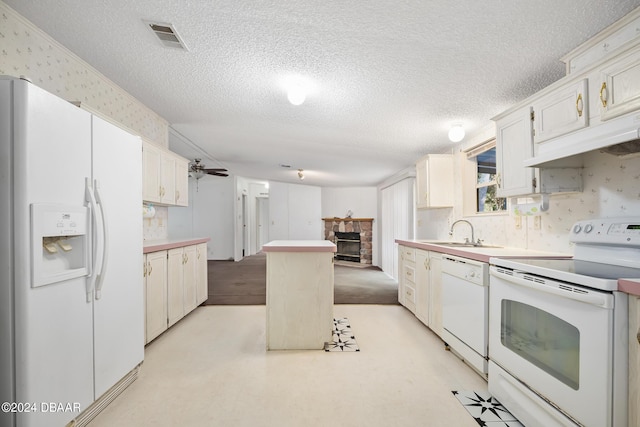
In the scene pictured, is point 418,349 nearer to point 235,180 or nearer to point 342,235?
point 342,235

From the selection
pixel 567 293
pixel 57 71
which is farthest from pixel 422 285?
pixel 57 71

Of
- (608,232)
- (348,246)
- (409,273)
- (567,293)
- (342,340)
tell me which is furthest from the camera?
(348,246)

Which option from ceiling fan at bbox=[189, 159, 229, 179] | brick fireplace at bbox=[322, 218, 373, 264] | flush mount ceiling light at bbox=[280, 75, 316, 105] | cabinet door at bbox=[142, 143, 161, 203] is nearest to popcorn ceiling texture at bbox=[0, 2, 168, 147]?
cabinet door at bbox=[142, 143, 161, 203]

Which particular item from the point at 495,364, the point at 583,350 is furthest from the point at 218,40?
the point at 495,364

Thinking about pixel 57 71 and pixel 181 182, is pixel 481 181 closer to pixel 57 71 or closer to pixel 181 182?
pixel 181 182

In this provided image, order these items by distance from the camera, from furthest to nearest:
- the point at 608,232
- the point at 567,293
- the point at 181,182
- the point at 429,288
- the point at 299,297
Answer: the point at 181,182
the point at 429,288
the point at 299,297
the point at 608,232
the point at 567,293

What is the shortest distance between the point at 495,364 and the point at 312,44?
2.38 meters

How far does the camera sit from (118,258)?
179cm

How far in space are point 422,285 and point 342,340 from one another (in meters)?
1.06

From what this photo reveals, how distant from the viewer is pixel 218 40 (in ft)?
5.95

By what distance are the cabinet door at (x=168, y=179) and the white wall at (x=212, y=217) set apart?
14.8 ft

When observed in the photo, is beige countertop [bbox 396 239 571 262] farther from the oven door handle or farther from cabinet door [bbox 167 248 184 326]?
cabinet door [bbox 167 248 184 326]

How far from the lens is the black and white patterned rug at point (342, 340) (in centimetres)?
255

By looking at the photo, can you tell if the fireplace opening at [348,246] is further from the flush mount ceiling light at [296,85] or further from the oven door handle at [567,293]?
the oven door handle at [567,293]
